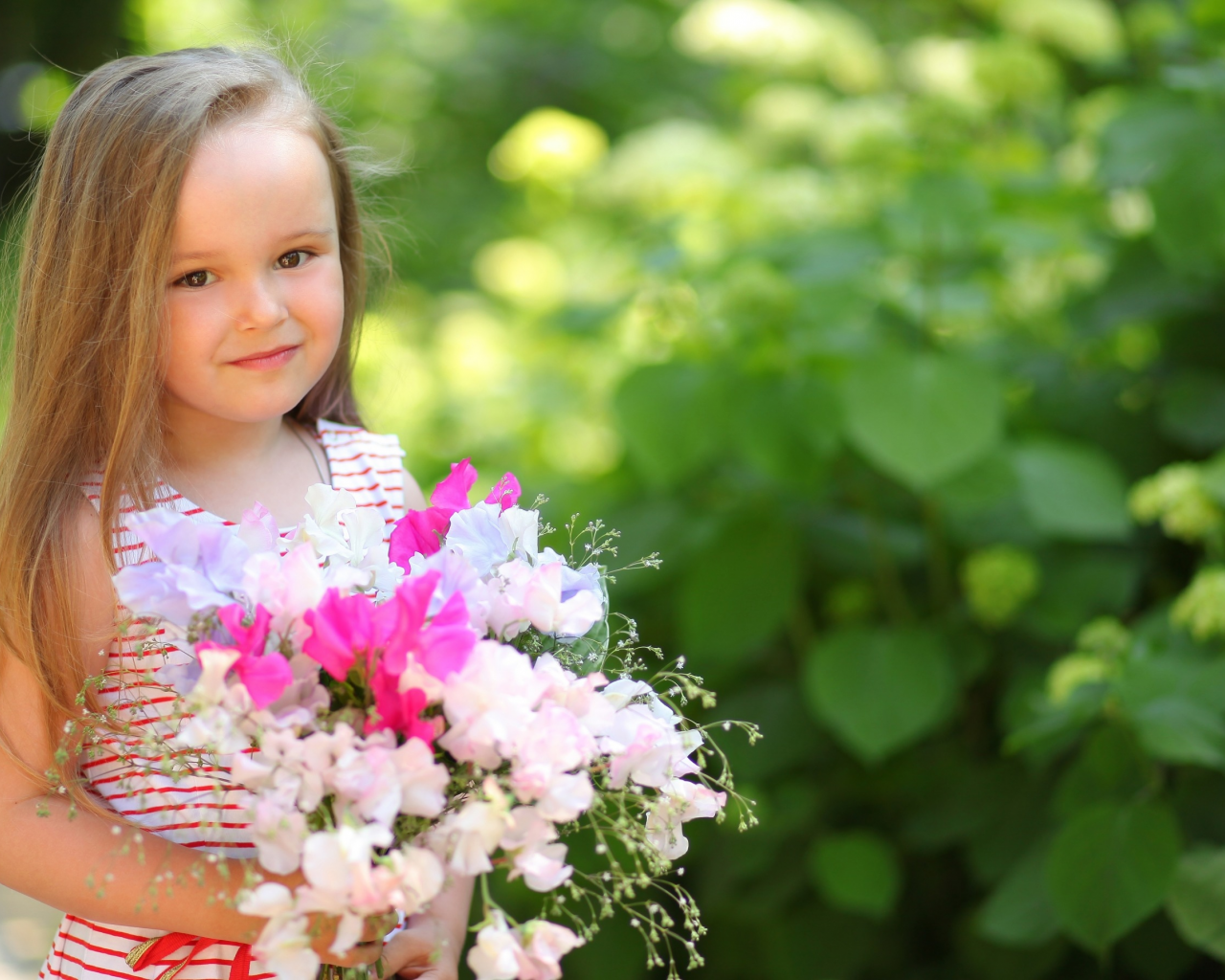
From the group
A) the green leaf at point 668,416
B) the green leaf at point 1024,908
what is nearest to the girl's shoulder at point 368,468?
the green leaf at point 668,416

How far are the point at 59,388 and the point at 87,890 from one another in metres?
0.34

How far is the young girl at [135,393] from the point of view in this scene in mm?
773

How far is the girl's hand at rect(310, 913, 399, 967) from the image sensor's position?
2.15 ft

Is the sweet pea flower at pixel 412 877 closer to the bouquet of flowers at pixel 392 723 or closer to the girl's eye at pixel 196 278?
the bouquet of flowers at pixel 392 723

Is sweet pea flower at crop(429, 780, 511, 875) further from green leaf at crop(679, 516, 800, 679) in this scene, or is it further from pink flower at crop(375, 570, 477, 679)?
green leaf at crop(679, 516, 800, 679)

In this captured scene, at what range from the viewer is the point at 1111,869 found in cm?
134

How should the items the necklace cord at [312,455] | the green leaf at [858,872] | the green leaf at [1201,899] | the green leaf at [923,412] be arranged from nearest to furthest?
the necklace cord at [312,455]
the green leaf at [1201,899]
the green leaf at [923,412]
the green leaf at [858,872]

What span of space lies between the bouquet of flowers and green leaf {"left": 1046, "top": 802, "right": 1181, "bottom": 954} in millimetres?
793

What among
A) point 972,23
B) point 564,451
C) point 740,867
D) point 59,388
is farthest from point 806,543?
point 972,23

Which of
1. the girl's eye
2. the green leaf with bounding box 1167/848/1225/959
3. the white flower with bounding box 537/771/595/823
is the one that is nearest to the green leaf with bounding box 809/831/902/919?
the green leaf with bounding box 1167/848/1225/959

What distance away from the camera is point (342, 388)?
107 centimetres

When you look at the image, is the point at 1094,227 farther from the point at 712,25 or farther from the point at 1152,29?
the point at 712,25

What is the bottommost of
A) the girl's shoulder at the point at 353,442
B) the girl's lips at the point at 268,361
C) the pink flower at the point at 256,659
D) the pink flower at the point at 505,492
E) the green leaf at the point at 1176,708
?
the green leaf at the point at 1176,708

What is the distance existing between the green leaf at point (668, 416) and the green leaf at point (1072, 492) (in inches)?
18.1
